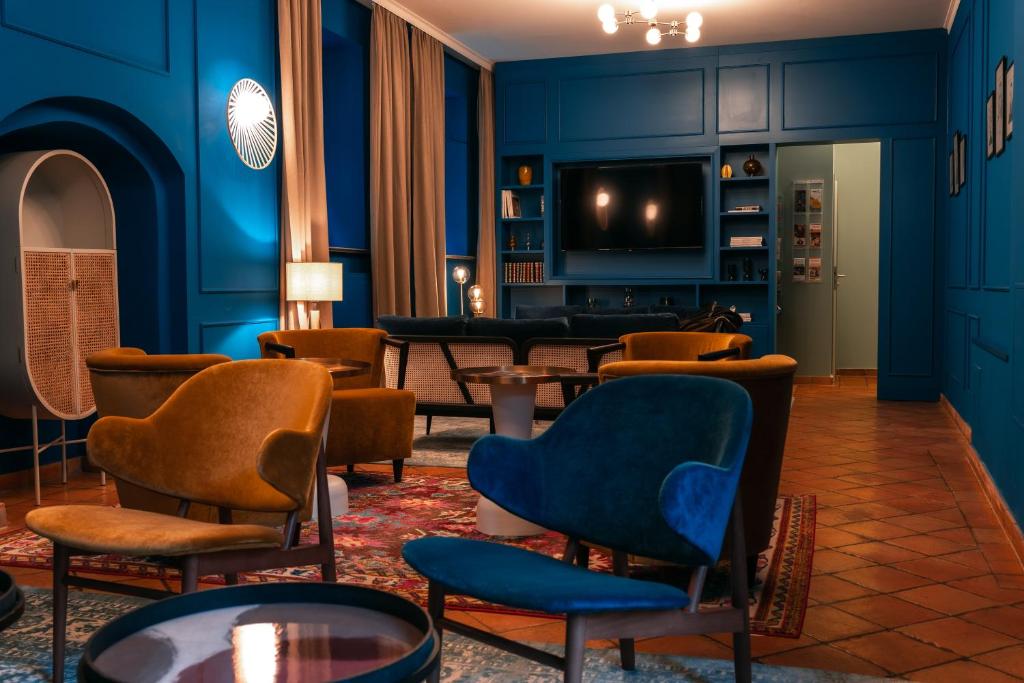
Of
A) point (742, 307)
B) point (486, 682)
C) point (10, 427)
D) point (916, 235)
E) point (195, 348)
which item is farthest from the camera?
point (742, 307)

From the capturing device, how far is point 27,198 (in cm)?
496

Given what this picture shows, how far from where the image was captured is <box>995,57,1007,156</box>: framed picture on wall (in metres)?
4.50

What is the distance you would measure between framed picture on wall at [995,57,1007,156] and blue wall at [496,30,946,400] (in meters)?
3.81

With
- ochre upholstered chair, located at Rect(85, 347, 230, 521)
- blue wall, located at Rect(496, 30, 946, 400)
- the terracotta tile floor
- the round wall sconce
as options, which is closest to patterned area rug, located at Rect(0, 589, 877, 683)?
the terracotta tile floor

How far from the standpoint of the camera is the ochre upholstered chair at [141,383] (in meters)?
3.48

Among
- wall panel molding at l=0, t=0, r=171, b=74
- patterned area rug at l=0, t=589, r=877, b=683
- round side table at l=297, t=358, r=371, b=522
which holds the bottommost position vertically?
patterned area rug at l=0, t=589, r=877, b=683

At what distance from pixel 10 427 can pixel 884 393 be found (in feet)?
22.1

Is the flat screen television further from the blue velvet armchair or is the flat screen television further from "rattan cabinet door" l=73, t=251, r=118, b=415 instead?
the blue velvet armchair

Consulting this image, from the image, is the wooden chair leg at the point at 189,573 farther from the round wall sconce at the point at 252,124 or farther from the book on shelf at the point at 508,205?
the book on shelf at the point at 508,205

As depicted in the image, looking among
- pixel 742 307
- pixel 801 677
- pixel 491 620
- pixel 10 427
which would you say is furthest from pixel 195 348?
pixel 742 307

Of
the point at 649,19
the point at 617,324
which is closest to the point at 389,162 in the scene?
the point at 649,19

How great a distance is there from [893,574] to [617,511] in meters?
1.66

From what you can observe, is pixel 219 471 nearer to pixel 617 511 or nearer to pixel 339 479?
pixel 617 511

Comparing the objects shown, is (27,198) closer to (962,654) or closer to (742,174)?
(962,654)
